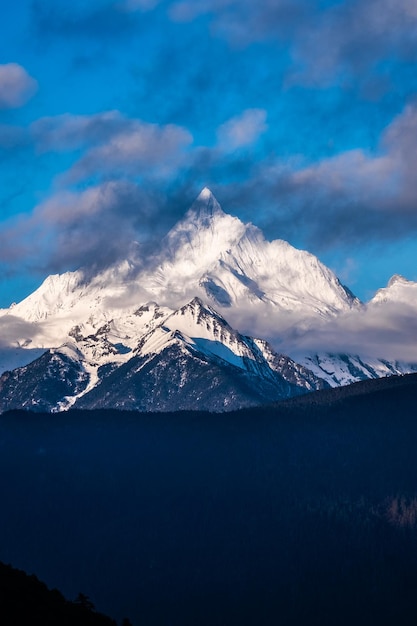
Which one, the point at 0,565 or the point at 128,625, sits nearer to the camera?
the point at 128,625

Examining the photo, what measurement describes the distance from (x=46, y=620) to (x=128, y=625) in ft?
39.9

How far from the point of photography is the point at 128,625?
16338 cm

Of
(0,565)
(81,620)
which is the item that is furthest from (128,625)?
(0,565)

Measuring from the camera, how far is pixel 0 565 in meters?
180

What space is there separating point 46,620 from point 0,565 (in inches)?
1075

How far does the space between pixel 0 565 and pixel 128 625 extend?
77.7ft

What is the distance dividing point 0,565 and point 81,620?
85.7 feet

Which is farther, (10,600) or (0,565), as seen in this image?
(0,565)

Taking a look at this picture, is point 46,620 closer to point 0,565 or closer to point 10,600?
point 10,600

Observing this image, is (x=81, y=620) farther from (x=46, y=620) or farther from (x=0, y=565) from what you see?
(x=0, y=565)

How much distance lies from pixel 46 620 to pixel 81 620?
14.0ft

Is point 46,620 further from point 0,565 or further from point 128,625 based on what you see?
point 0,565

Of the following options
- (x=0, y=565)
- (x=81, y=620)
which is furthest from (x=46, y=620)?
(x=0, y=565)

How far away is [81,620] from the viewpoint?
157 meters
